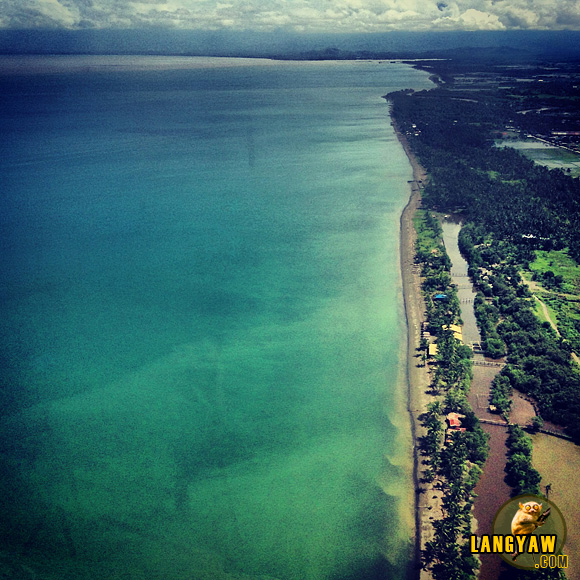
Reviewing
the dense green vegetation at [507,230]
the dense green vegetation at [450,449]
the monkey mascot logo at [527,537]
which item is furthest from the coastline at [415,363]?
the dense green vegetation at [507,230]

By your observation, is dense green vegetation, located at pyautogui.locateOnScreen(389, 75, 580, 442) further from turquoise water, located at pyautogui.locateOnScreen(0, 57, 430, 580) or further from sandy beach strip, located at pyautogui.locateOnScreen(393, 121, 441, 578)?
turquoise water, located at pyautogui.locateOnScreen(0, 57, 430, 580)

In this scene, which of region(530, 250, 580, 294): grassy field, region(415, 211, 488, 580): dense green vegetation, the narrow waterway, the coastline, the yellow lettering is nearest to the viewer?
the yellow lettering

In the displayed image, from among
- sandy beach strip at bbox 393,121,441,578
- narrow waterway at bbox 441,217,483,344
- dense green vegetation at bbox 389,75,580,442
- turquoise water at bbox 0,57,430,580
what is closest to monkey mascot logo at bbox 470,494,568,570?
sandy beach strip at bbox 393,121,441,578

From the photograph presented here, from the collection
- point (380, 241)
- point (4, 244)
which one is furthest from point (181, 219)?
point (380, 241)

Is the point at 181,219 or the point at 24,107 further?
the point at 24,107

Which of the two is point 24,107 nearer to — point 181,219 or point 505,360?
point 181,219

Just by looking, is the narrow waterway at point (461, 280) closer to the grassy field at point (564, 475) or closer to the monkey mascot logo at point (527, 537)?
the grassy field at point (564, 475)
